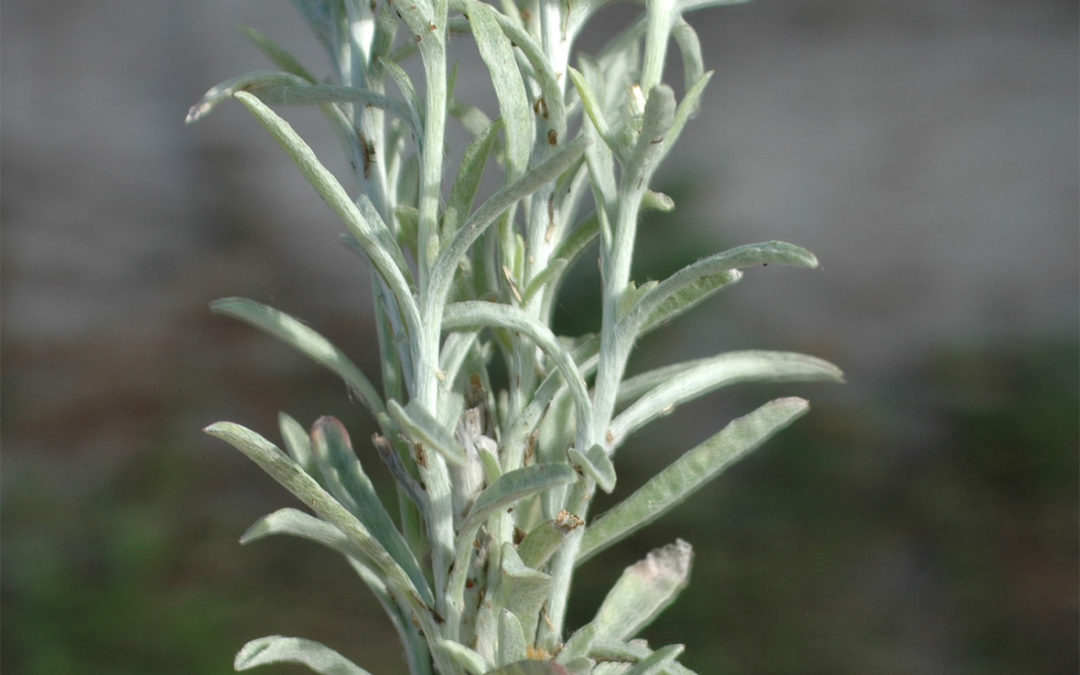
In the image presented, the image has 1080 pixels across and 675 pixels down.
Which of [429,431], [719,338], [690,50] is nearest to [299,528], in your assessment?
[429,431]

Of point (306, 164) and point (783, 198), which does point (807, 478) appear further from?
point (306, 164)

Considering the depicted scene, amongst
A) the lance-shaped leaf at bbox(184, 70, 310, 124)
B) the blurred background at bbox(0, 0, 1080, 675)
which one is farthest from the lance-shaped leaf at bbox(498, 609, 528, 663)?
the blurred background at bbox(0, 0, 1080, 675)

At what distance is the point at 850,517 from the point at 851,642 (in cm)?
37

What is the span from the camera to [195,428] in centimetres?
294

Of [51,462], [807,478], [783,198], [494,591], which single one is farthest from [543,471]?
[783,198]

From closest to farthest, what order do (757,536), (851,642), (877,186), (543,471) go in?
(543,471), (851,642), (757,536), (877,186)

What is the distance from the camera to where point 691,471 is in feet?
1.78

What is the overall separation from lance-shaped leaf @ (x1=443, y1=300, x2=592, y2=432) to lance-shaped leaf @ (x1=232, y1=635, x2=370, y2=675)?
187 millimetres

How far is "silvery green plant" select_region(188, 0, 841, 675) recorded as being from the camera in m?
0.48

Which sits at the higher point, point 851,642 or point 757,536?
point 757,536

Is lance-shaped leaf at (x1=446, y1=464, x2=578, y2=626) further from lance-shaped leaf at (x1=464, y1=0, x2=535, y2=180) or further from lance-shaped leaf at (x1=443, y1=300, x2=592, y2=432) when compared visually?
lance-shaped leaf at (x1=464, y1=0, x2=535, y2=180)

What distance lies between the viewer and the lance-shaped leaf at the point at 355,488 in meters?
0.54

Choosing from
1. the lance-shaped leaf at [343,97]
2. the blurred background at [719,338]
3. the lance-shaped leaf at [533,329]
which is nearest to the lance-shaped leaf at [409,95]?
the lance-shaped leaf at [343,97]

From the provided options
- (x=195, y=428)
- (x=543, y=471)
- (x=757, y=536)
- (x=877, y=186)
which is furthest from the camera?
(x=877, y=186)
